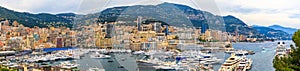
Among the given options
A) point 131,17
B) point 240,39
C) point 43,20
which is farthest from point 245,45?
point 131,17

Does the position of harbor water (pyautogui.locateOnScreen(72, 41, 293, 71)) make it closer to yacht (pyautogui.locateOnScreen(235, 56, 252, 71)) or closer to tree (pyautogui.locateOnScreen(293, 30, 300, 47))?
yacht (pyautogui.locateOnScreen(235, 56, 252, 71))

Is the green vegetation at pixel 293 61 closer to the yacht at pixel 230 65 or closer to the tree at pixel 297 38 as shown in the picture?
the tree at pixel 297 38

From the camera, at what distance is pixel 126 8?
115 inches

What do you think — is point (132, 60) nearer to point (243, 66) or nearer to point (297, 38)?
point (297, 38)

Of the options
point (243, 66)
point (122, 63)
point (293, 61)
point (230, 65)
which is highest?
point (293, 61)

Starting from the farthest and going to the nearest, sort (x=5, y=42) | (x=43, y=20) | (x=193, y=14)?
1. (x=43, y=20)
2. (x=5, y=42)
3. (x=193, y=14)

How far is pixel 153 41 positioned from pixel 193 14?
1524mm

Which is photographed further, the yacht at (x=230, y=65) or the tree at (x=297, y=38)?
the yacht at (x=230, y=65)

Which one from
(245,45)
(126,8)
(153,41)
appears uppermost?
(126,8)

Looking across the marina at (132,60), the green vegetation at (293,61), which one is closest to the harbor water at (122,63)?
the marina at (132,60)

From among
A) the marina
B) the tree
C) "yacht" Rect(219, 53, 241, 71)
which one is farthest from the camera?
"yacht" Rect(219, 53, 241, 71)

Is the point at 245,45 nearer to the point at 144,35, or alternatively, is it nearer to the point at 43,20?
the point at 43,20

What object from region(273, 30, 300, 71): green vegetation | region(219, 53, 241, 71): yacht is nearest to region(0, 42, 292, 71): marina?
region(219, 53, 241, 71): yacht

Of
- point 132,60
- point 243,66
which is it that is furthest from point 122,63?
point 243,66
